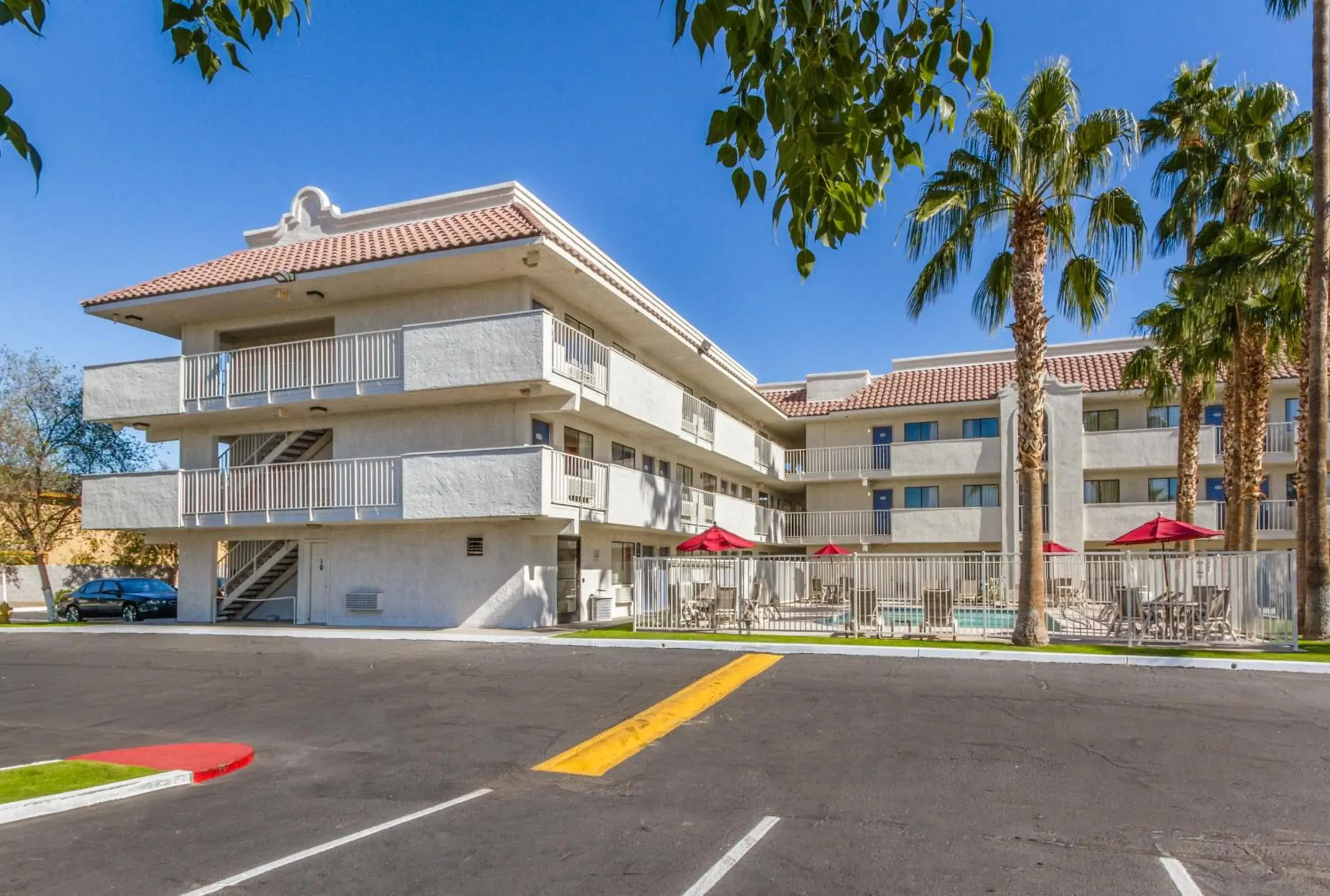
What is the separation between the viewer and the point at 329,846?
6.41 meters

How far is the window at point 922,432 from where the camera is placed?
3878 centimetres

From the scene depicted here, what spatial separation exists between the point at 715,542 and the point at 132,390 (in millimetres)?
16367

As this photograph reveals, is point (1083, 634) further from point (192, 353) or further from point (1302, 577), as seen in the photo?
point (192, 353)

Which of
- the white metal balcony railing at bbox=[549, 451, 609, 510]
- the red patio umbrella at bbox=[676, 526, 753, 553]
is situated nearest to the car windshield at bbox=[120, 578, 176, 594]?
the white metal balcony railing at bbox=[549, 451, 609, 510]

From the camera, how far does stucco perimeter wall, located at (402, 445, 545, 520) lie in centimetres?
2162

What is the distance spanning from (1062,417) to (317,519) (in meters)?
27.1

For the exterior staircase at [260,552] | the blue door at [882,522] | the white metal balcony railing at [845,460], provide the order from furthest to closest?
the white metal balcony railing at [845,460] < the blue door at [882,522] < the exterior staircase at [260,552]

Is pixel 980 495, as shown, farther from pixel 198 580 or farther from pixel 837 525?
pixel 198 580

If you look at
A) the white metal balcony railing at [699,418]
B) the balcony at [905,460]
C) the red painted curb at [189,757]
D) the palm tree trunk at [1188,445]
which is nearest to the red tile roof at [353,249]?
the white metal balcony railing at [699,418]

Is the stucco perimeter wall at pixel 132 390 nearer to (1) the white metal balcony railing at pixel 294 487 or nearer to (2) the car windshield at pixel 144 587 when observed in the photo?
(1) the white metal balcony railing at pixel 294 487

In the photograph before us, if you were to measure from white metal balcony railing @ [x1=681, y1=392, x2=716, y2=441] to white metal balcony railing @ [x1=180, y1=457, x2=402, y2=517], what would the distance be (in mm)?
9261

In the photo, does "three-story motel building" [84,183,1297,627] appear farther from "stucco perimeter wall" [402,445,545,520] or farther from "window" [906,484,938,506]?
"window" [906,484,938,506]

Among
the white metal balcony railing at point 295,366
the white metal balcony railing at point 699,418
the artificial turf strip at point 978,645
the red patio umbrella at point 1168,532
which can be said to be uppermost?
the white metal balcony railing at point 295,366

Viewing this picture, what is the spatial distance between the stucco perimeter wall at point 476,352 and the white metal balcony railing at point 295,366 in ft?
2.06
